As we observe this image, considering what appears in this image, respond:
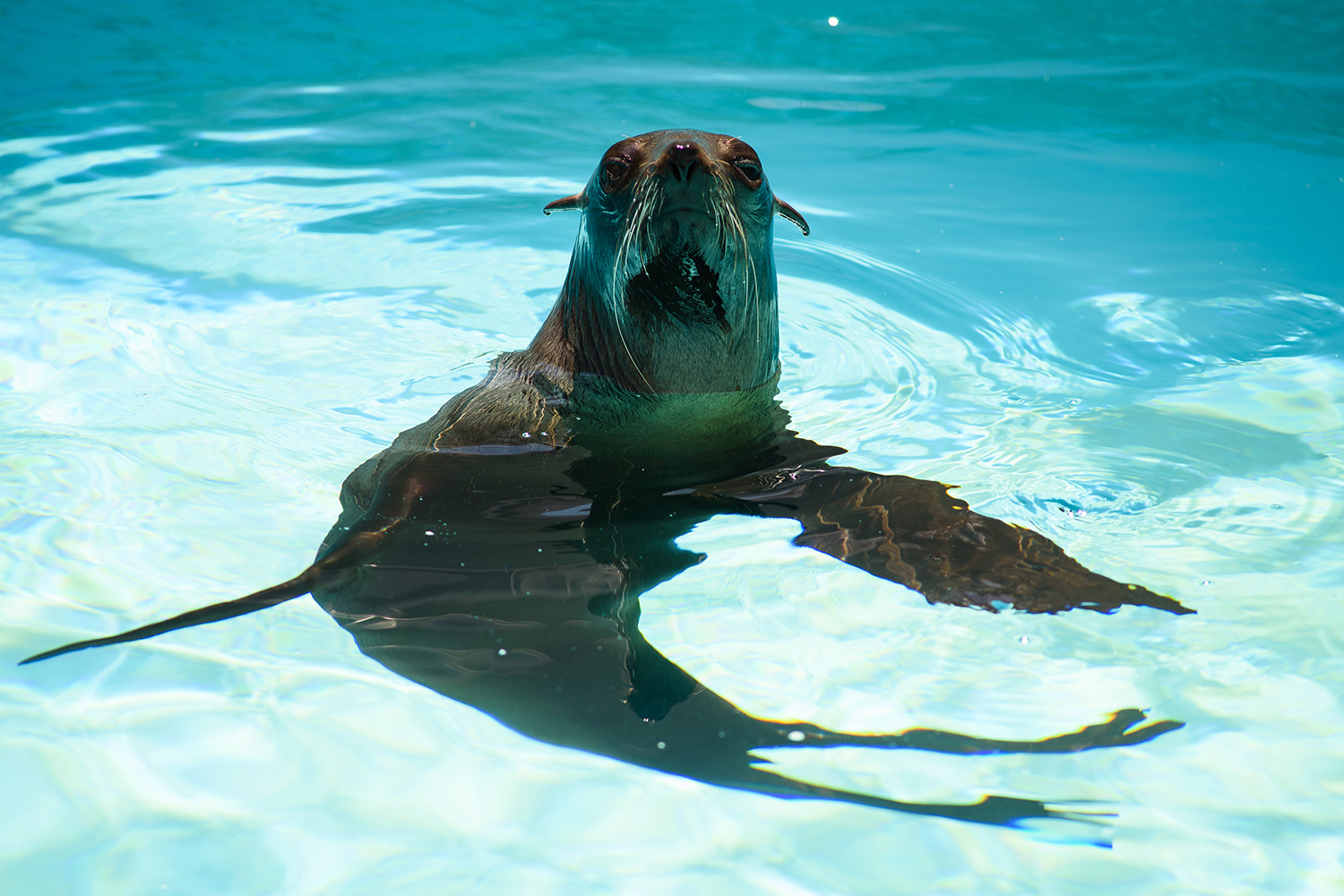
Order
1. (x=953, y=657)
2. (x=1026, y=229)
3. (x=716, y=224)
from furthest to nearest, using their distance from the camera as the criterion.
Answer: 1. (x=1026, y=229)
2. (x=716, y=224)
3. (x=953, y=657)

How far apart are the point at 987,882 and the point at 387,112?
8.29m

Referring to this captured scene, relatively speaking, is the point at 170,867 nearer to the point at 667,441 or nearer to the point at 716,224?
the point at 667,441

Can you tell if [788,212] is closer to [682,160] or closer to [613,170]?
[613,170]

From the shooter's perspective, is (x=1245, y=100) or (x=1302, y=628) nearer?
(x=1302, y=628)

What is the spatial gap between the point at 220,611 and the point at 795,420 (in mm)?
2256

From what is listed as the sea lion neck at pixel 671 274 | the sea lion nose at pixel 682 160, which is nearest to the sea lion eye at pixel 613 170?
the sea lion neck at pixel 671 274

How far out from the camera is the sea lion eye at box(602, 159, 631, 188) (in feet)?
10.4

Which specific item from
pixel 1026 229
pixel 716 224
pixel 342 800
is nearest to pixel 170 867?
pixel 342 800

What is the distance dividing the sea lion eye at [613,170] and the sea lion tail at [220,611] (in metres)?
1.49

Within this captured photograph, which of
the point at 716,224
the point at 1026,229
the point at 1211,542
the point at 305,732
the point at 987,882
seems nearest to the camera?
the point at 987,882

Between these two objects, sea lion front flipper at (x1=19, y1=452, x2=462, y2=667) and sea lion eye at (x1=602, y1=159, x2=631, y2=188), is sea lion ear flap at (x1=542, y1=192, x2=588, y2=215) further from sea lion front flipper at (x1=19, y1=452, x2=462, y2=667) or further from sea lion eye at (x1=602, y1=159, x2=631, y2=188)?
sea lion front flipper at (x1=19, y1=452, x2=462, y2=667)

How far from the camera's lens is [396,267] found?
227 inches

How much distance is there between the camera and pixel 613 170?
3209 millimetres

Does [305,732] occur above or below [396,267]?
below
